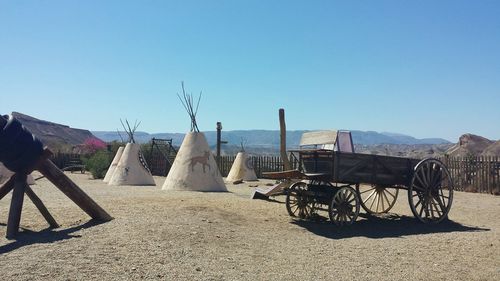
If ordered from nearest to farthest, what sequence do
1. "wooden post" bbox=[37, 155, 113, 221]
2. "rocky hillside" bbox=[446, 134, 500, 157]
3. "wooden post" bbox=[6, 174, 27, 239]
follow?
"wooden post" bbox=[6, 174, 27, 239], "wooden post" bbox=[37, 155, 113, 221], "rocky hillside" bbox=[446, 134, 500, 157]

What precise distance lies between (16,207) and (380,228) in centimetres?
668

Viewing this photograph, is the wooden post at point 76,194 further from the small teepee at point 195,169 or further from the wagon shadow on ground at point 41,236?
the small teepee at point 195,169

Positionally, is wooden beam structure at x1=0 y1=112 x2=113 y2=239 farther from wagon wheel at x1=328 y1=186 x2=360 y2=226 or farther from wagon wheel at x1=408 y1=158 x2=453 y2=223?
wagon wheel at x1=408 y1=158 x2=453 y2=223

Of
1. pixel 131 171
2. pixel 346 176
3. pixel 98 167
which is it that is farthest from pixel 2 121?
pixel 98 167

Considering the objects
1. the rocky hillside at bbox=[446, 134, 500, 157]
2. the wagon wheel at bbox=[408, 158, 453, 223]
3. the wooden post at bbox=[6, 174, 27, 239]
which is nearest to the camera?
the wooden post at bbox=[6, 174, 27, 239]

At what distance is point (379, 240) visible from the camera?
7.81 m

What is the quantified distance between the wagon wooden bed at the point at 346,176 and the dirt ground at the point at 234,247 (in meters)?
0.43

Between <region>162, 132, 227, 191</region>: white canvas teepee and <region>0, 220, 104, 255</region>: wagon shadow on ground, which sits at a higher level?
<region>162, 132, 227, 191</region>: white canvas teepee

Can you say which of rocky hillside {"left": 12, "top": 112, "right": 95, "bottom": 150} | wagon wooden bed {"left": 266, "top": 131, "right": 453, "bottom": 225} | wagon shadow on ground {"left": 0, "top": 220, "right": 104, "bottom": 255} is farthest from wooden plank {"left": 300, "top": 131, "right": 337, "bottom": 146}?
rocky hillside {"left": 12, "top": 112, "right": 95, "bottom": 150}

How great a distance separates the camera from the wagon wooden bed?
9000 millimetres

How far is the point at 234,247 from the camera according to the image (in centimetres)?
675

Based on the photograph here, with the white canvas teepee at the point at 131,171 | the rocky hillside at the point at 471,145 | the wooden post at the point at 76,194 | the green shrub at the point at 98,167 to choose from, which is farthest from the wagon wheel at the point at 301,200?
the rocky hillside at the point at 471,145

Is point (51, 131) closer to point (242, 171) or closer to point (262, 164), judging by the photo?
point (262, 164)

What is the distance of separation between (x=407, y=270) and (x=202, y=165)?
34.9ft
